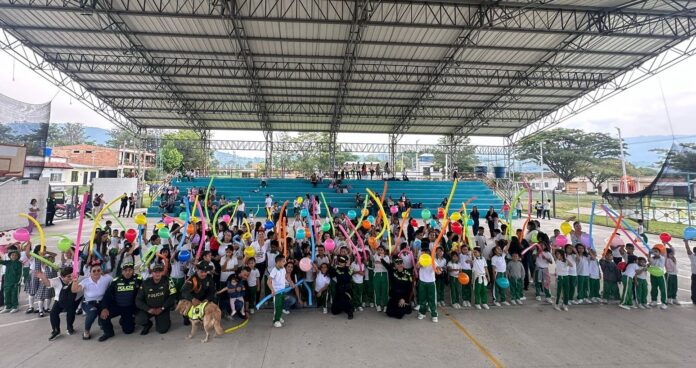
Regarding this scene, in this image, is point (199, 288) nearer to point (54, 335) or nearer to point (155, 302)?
point (155, 302)

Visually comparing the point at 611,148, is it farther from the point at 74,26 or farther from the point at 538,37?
the point at 74,26

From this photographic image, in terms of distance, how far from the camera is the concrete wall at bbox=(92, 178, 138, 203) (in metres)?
19.9

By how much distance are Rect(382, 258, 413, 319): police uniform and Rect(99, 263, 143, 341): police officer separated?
161 inches

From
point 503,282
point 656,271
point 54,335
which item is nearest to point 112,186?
point 54,335

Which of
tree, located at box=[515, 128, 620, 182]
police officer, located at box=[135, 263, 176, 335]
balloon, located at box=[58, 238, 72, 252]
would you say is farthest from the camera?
tree, located at box=[515, 128, 620, 182]

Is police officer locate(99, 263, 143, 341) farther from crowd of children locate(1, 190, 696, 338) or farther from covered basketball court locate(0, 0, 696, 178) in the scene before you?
covered basketball court locate(0, 0, 696, 178)

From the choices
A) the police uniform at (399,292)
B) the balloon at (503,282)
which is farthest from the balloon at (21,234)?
the balloon at (503,282)

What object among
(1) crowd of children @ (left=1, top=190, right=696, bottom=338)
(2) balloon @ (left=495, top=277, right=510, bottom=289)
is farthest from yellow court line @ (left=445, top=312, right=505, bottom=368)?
(2) balloon @ (left=495, top=277, right=510, bottom=289)

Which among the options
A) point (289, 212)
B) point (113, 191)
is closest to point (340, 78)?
point (289, 212)

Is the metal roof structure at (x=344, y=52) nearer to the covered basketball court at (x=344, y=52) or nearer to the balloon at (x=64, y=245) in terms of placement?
the covered basketball court at (x=344, y=52)

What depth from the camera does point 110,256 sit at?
6039mm

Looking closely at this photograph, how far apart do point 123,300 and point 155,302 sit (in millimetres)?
482

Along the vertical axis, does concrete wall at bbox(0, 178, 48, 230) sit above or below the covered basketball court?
below

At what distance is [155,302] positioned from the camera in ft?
15.3
